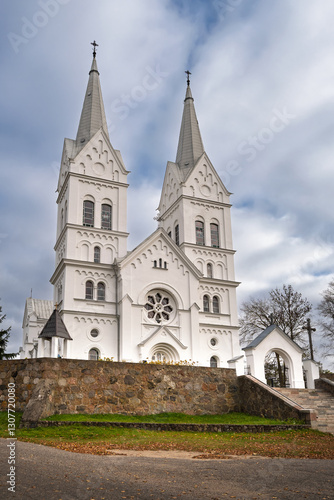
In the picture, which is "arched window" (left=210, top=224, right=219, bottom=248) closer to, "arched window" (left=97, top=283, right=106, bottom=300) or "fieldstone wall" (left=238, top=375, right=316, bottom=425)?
"arched window" (left=97, top=283, right=106, bottom=300)

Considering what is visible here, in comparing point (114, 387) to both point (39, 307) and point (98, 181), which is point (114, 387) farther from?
point (39, 307)

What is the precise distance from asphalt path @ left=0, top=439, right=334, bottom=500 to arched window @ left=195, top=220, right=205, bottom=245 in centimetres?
3107

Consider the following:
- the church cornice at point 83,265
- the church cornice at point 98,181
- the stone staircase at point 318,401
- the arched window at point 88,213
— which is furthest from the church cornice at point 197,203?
the stone staircase at point 318,401

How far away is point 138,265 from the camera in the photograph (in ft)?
117

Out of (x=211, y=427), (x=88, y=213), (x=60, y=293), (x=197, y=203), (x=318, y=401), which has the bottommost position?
(x=211, y=427)

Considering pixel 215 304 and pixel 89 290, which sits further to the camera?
pixel 215 304

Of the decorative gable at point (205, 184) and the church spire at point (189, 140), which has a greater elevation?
the church spire at point (189, 140)

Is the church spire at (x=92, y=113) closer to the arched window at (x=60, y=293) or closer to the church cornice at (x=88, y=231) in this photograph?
the church cornice at (x=88, y=231)

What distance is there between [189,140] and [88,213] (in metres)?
14.0

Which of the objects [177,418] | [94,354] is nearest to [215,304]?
[94,354]

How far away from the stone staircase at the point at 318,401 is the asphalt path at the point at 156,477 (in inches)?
395

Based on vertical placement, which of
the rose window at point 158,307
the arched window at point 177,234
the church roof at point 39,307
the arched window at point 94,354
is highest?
the arched window at point 177,234

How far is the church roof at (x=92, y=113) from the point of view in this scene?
41.4 m

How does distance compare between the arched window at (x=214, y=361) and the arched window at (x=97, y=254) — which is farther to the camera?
the arched window at (x=214, y=361)
